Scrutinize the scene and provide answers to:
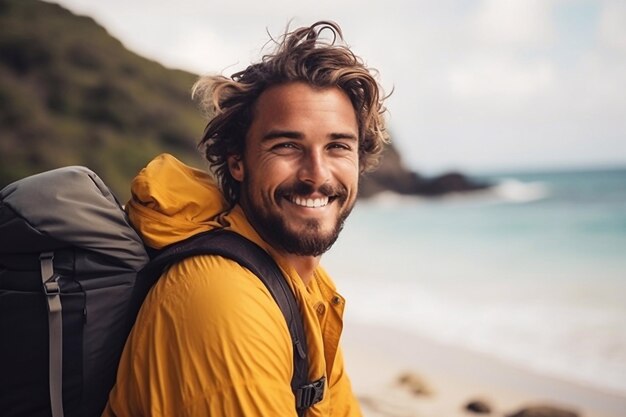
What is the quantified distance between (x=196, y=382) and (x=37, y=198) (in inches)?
30.6

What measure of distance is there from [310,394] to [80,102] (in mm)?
45074

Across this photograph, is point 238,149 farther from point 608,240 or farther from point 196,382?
point 608,240

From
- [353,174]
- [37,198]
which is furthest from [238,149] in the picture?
[37,198]

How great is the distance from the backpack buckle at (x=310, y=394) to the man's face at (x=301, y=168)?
53 centimetres

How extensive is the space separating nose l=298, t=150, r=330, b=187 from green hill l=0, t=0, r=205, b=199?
2855cm

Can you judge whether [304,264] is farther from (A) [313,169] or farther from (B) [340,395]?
(B) [340,395]

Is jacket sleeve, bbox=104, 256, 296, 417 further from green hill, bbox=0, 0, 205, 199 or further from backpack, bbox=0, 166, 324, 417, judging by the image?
green hill, bbox=0, 0, 205, 199

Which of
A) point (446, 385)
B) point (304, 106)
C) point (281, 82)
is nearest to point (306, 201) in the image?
point (304, 106)

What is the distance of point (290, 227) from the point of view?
2529 mm

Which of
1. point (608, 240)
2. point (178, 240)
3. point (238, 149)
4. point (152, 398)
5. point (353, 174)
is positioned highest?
point (608, 240)

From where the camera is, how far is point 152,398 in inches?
74.1

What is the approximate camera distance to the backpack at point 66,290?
194cm

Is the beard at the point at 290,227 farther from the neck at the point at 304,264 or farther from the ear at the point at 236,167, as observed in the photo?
the ear at the point at 236,167

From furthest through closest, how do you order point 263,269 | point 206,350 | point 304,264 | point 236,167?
point 236,167
point 304,264
point 263,269
point 206,350
